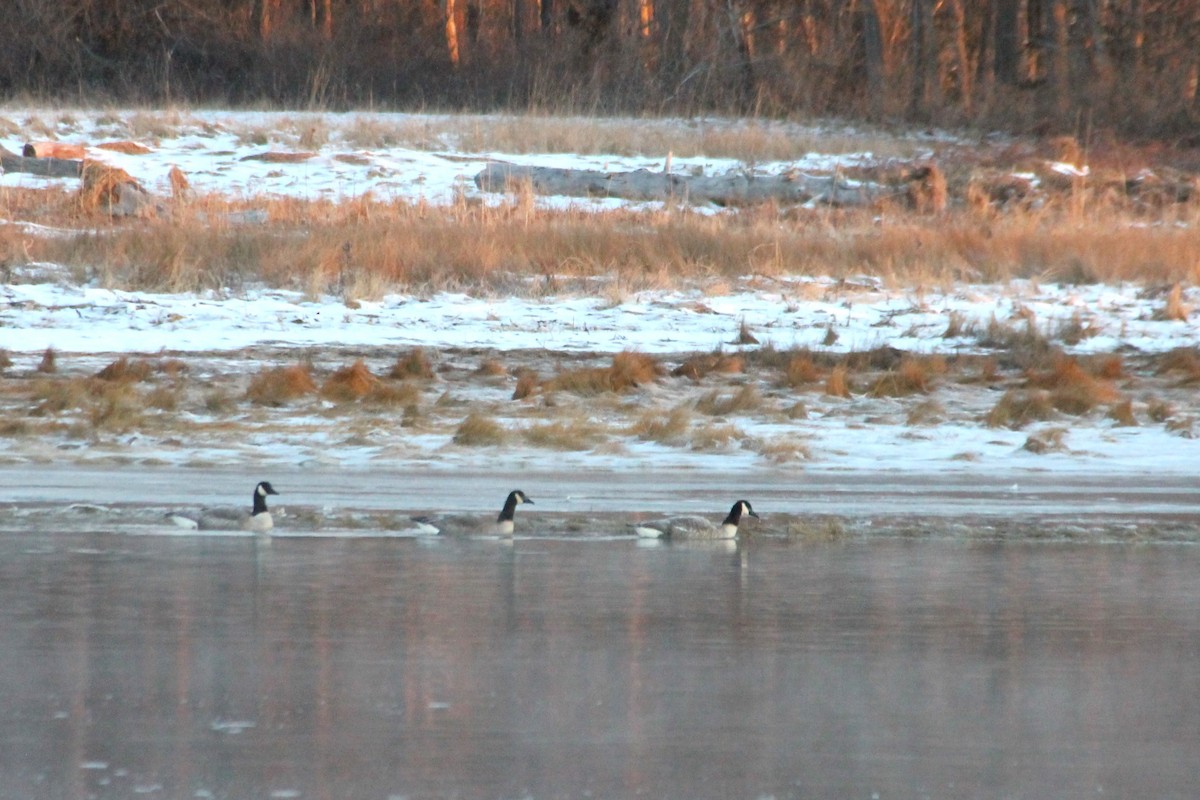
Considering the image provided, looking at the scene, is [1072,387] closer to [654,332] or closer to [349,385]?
[654,332]

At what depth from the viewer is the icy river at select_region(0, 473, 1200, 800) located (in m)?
4.64

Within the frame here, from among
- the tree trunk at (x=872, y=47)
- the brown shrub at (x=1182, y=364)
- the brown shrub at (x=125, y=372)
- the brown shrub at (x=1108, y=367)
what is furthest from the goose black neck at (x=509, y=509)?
the tree trunk at (x=872, y=47)

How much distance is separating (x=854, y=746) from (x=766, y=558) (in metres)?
3.12

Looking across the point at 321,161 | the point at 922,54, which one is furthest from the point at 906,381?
the point at 922,54

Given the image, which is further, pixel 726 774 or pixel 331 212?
pixel 331 212

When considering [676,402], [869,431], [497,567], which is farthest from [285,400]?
[497,567]

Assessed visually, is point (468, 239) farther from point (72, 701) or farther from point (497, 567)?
point (72, 701)

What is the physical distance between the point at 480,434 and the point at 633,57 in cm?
2576

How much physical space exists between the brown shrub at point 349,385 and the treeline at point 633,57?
62.2 ft

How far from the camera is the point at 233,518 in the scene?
8500mm

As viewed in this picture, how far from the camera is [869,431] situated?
12266 millimetres

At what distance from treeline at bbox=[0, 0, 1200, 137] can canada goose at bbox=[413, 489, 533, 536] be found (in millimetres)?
23797

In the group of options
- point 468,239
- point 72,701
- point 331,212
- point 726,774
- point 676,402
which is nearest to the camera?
point 726,774

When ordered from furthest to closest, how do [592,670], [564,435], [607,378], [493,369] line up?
[493,369] → [607,378] → [564,435] → [592,670]
